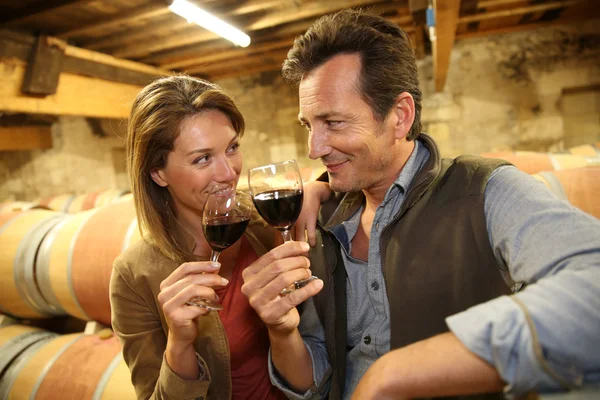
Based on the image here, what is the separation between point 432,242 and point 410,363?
0.52 meters

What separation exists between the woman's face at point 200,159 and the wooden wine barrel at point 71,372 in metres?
1.05

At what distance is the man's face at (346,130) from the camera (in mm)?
1396

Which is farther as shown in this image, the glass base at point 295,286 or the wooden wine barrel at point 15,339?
the wooden wine barrel at point 15,339

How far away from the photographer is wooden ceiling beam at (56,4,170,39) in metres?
4.18

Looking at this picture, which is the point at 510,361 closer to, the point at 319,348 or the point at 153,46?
the point at 319,348

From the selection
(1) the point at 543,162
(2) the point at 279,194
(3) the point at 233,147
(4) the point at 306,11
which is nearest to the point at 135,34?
(4) the point at 306,11

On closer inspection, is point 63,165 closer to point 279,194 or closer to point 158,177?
point 158,177

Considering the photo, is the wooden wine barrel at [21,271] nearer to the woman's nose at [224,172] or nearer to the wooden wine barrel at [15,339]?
the wooden wine barrel at [15,339]

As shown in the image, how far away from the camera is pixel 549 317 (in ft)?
2.40

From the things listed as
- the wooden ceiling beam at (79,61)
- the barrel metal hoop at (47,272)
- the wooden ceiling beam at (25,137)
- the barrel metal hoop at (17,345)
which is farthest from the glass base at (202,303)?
the wooden ceiling beam at (25,137)

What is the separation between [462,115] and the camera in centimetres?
687

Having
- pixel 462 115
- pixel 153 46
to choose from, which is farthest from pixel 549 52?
pixel 153 46

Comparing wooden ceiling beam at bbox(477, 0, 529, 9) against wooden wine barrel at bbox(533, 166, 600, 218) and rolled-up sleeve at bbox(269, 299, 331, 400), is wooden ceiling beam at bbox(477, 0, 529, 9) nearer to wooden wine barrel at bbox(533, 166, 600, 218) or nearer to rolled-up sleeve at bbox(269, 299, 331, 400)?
A: wooden wine barrel at bbox(533, 166, 600, 218)

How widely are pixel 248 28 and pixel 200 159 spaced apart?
3.88m
